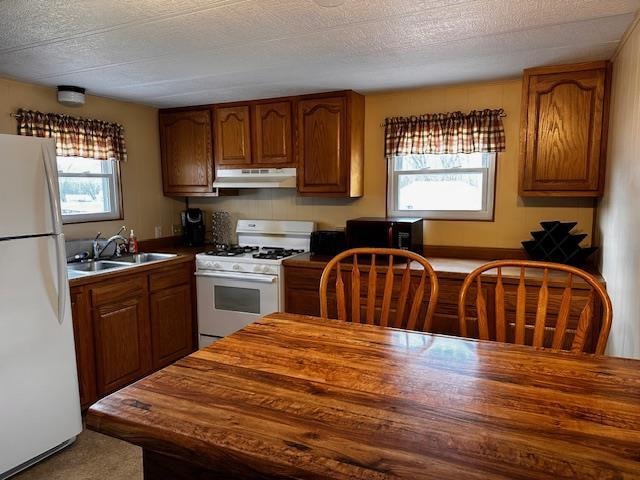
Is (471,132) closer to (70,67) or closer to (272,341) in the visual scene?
(272,341)

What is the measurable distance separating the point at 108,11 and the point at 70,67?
94 cm

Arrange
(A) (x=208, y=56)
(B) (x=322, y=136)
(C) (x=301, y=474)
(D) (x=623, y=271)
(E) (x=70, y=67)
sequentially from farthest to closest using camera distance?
(B) (x=322, y=136), (E) (x=70, y=67), (A) (x=208, y=56), (D) (x=623, y=271), (C) (x=301, y=474)

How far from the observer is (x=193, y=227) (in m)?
3.85

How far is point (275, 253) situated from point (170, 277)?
2.58 ft

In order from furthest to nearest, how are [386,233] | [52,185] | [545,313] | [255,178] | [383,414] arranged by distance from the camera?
[255,178]
[386,233]
[52,185]
[545,313]
[383,414]

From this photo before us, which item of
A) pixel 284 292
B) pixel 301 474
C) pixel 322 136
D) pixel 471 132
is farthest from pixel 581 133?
pixel 301 474

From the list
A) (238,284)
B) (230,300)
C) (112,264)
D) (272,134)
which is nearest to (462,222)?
(272,134)

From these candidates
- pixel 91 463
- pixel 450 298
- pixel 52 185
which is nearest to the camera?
pixel 52 185

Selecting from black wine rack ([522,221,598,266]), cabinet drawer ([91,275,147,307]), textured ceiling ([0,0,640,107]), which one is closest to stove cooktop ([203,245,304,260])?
cabinet drawer ([91,275,147,307])

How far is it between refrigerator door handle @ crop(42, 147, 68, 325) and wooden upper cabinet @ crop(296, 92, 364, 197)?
1647 millimetres

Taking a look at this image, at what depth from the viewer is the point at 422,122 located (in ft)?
10.2

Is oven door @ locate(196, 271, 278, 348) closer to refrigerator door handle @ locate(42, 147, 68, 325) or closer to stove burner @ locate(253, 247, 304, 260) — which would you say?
stove burner @ locate(253, 247, 304, 260)

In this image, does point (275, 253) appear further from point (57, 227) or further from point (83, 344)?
point (57, 227)

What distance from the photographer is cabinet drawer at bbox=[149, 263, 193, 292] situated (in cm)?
301
